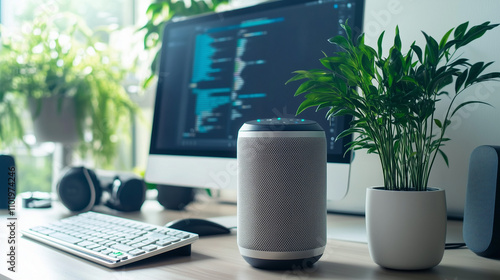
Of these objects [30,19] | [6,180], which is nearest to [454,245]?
[6,180]

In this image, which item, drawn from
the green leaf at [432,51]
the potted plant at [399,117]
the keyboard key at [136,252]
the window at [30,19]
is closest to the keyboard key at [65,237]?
the keyboard key at [136,252]

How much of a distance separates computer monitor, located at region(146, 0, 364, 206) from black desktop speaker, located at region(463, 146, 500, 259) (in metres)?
0.19

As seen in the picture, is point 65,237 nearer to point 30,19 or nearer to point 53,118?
point 53,118

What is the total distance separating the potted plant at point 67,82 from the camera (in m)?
1.57

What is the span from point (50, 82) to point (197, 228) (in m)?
1.02

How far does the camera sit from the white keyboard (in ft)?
2.08

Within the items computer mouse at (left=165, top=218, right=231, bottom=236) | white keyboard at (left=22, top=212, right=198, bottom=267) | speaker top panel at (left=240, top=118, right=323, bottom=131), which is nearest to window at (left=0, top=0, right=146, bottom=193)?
white keyboard at (left=22, top=212, right=198, bottom=267)

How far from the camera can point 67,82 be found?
5.32ft

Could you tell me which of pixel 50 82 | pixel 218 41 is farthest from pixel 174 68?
pixel 50 82

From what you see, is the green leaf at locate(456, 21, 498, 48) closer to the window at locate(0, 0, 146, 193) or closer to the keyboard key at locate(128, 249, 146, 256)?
the keyboard key at locate(128, 249, 146, 256)

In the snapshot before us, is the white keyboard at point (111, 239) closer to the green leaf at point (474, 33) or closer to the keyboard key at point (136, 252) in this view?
the keyboard key at point (136, 252)

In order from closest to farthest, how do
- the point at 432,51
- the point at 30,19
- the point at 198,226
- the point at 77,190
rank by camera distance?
the point at 432,51
the point at 198,226
the point at 77,190
the point at 30,19

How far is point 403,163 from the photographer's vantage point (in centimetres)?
60

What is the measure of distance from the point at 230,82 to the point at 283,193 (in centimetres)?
50
